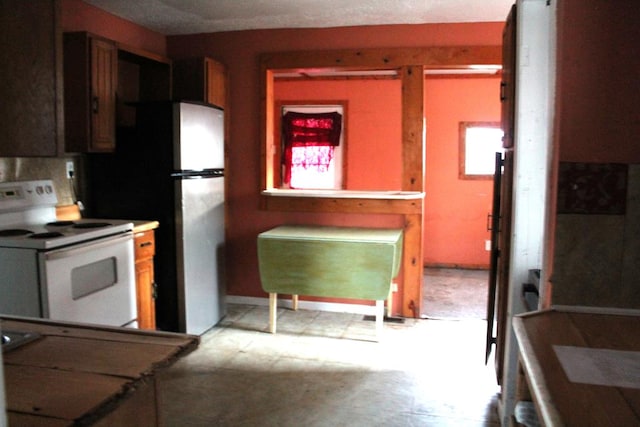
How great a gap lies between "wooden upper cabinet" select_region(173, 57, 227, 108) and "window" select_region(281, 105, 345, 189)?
6.87 feet

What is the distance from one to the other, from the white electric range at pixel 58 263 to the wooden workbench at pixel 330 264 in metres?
1.03

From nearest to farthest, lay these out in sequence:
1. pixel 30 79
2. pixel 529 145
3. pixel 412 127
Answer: pixel 529 145 < pixel 30 79 < pixel 412 127

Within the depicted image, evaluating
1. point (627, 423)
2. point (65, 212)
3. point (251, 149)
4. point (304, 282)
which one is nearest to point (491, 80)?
point (251, 149)

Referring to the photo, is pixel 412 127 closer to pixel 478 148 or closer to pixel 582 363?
pixel 478 148

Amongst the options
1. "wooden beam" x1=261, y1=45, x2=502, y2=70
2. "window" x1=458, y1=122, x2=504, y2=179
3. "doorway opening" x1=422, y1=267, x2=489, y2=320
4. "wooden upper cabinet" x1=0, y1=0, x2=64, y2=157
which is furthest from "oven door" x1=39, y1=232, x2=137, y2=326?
"window" x1=458, y1=122, x2=504, y2=179

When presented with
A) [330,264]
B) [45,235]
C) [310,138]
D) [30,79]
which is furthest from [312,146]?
[30,79]

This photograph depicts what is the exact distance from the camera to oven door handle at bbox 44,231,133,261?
2406mm

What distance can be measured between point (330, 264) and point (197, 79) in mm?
1771

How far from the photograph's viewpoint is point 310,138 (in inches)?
243

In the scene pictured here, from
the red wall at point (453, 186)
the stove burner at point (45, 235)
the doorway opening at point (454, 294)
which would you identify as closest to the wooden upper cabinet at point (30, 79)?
the stove burner at point (45, 235)

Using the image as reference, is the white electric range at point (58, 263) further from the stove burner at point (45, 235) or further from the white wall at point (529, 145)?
the white wall at point (529, 145)

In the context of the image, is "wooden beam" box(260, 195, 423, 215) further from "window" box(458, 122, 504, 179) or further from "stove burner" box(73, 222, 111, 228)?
"window" box(458, 122, 504, 179)

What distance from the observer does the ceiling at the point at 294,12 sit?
350cm

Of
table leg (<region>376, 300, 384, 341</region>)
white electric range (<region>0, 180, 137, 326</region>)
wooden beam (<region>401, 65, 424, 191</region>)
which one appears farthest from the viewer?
wooden beam (<region>401, 65, 424, 191</region>)
